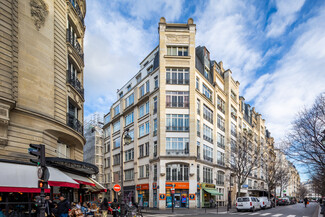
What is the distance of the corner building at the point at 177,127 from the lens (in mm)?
37281

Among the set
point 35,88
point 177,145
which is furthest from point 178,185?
point 35,88

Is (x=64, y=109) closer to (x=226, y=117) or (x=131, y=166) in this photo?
(x=131, y=166)

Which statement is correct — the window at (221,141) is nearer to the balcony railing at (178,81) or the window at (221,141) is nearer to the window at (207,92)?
the window at (207,92)

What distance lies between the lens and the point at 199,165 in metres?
39.7

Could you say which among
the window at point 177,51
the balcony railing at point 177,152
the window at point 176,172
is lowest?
the window at point 176,172

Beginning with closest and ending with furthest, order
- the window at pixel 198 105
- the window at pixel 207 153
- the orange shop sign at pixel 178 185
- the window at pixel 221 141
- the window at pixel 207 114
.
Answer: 1. the orange shop sign at pixel 178 185
2. the window at pixel 198 105
3. the window at pixel 207 153
4. the window at pixel 207 114
5. the window at pixel 221 141

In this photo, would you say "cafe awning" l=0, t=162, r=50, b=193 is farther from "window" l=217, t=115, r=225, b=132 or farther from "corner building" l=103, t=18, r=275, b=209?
"window" l=217, t=115, r=225, b=132

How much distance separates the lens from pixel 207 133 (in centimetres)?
4366

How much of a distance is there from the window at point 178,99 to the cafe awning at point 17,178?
86.8ft

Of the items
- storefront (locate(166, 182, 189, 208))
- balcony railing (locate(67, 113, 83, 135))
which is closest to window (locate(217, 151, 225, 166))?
storefront (locate(166, 182, 189, 208))

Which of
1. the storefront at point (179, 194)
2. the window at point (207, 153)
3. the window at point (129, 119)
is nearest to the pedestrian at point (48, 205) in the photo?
the storefront at point (179, 194)

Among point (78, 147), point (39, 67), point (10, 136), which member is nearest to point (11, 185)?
point (10, 136)

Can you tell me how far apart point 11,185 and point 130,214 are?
7790 millimetres

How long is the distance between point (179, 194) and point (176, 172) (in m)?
2.68
